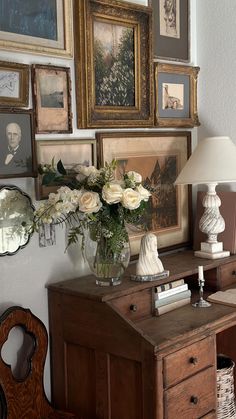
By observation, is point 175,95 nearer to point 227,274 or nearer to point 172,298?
point 227,274

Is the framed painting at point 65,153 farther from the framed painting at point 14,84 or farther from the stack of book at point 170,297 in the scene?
the stack of book at point 170,297

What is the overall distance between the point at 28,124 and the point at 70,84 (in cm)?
31

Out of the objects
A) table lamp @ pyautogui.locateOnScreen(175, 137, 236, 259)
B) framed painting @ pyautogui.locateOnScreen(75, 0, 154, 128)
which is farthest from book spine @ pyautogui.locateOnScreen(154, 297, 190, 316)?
framed painting @ pyautogui.locateOnScreen(75, 0, 154, 128)

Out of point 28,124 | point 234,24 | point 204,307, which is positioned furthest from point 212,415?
point 234,24

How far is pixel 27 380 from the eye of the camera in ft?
7.51

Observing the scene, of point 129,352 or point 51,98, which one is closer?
point 129,352

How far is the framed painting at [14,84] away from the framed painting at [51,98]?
6 centimetres

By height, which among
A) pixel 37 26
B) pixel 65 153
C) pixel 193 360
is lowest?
pixel 193 360

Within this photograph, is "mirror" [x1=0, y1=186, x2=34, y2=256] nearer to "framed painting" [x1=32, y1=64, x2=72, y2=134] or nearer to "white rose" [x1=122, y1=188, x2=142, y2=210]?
"framed painting" [x1=32, y1=64, x2=72, y2=134]

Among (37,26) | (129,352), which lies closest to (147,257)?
(129,352)

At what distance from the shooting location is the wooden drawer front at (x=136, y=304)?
233 centimetres

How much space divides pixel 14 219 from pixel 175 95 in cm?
123

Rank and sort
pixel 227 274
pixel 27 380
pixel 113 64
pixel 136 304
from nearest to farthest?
pixel 27 380 → pixel 136 304 → pixel 113 64 → pixel 227 274

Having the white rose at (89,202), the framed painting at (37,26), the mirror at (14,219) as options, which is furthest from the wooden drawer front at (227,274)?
the framed painting at (37,26)
